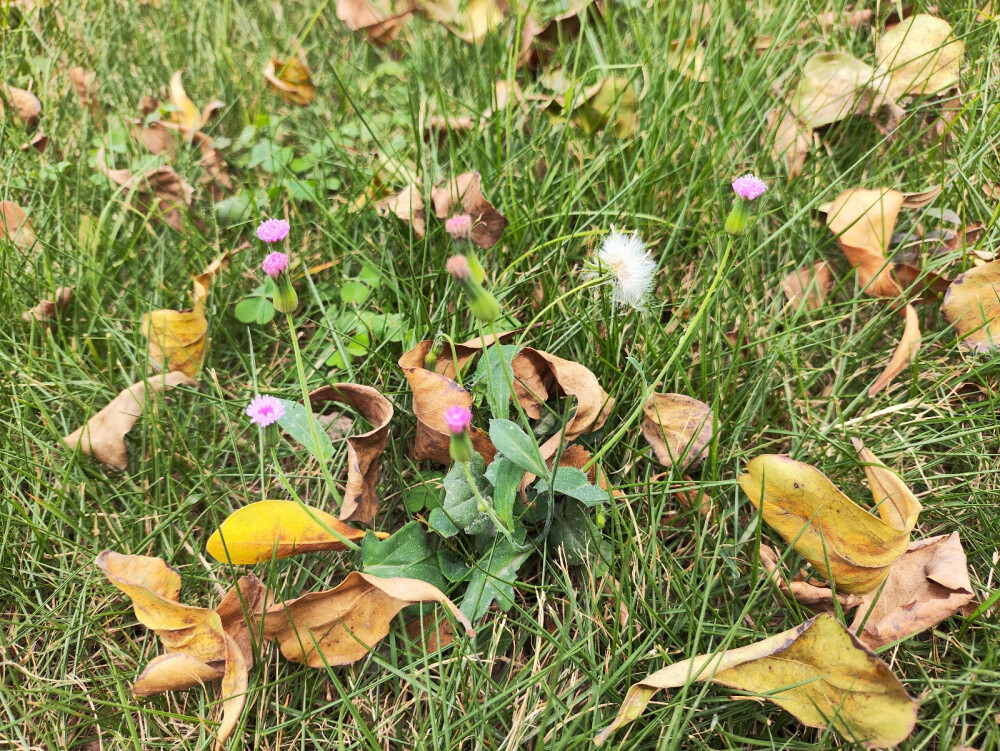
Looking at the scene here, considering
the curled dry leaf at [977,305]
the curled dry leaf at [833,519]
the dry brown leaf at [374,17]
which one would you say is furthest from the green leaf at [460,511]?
the dry brown leaf at [374,17]

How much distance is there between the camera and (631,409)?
1.36 meters

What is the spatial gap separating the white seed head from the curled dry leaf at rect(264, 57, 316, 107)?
121 centimetres

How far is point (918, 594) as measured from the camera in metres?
1.10

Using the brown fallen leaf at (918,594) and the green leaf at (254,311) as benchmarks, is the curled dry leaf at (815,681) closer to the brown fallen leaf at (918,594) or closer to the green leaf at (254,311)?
the brown fallen leaf at (918,594)

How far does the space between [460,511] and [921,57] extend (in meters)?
1.53

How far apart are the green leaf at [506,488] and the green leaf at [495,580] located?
0.19 ft

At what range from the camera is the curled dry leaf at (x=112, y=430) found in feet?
4.61

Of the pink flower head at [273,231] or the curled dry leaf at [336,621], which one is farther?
the pink flower head at [273,231]

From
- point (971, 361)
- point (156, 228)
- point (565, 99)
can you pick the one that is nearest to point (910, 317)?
point (971, 361)

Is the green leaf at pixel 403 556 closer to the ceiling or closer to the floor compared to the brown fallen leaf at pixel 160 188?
closer to the floor

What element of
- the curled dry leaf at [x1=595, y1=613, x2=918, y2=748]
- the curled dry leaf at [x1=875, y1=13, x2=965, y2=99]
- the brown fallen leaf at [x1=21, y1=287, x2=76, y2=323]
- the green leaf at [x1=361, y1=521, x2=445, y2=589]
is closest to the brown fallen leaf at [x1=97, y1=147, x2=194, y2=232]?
the brown fallen leaf at [x1=21, y1=287, x2=76, y2=323]

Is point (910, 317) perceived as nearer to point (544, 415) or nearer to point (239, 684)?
point (544, 415)

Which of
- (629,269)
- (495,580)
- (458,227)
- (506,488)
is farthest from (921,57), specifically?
(495,580)

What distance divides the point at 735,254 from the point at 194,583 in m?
1.19
